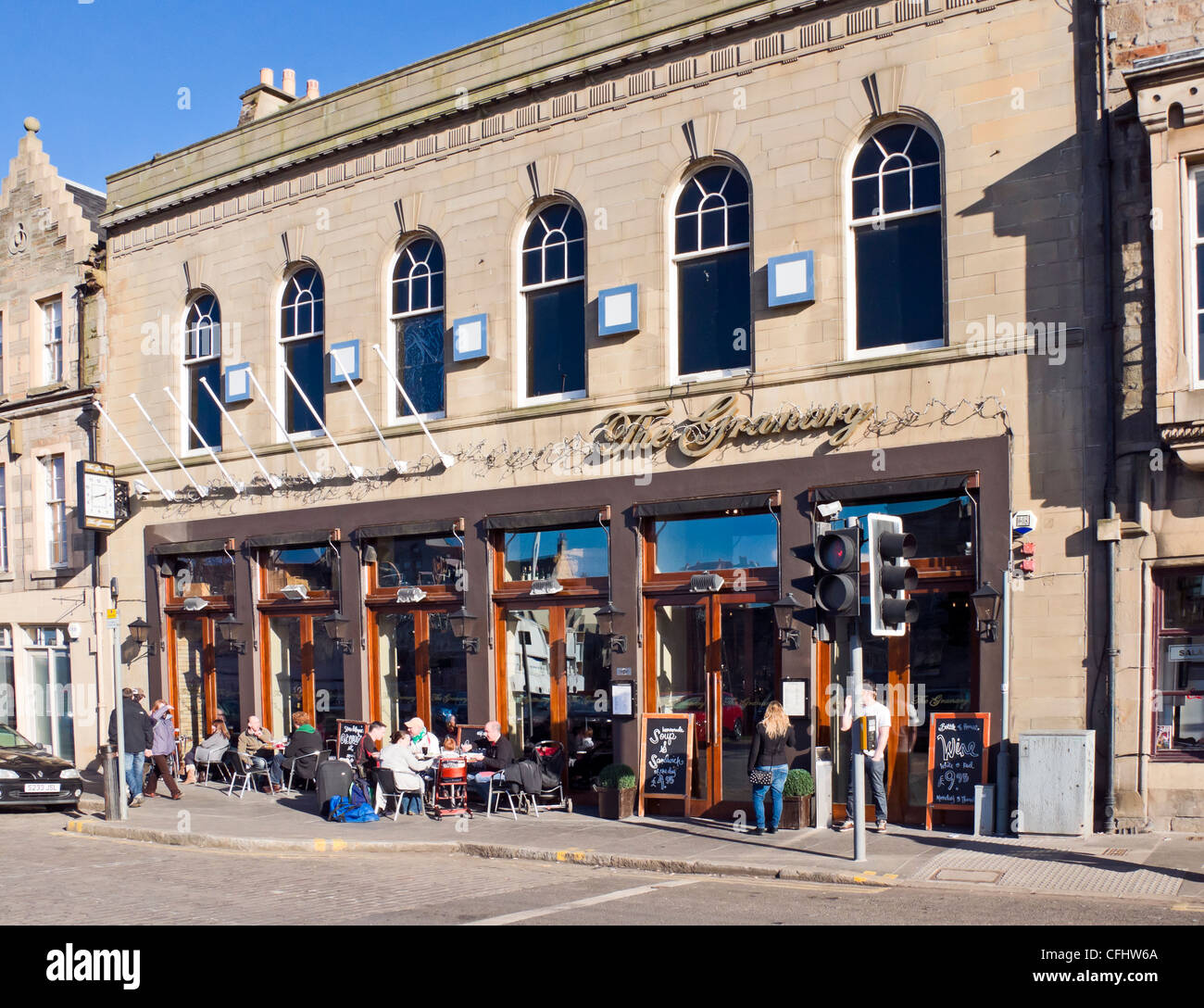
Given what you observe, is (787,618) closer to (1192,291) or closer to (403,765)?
(403,765)

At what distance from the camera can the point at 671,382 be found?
1770cm

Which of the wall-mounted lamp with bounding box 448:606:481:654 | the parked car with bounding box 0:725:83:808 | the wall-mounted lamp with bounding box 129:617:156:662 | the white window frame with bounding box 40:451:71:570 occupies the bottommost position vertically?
the parked car with bounding box 0:725:83:808

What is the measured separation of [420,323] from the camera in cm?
2086

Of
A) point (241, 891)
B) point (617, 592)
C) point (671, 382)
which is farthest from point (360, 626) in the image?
point (241, 891)

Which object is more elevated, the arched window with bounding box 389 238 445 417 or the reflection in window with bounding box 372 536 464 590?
the arched window with bounding box 389 238 445 417

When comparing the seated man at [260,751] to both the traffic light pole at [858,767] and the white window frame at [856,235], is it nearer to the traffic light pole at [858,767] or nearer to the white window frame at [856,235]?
the traffic light pole at [858,767]

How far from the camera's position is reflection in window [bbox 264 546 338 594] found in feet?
71.2

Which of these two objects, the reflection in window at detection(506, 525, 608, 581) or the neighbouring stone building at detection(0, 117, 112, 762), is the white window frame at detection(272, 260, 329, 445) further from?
the neighbouring stone building at detection(0, 117, 112, 762)

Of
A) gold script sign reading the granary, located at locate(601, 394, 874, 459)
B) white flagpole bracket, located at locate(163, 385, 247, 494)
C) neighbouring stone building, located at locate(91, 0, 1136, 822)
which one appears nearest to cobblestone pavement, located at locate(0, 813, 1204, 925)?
neighbouring stone building, located at locate(91, 0, 1136, 822)

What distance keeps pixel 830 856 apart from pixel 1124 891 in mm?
3176

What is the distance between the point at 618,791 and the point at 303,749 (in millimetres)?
5756

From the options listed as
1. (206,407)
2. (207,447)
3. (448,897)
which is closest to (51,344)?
(206,407)

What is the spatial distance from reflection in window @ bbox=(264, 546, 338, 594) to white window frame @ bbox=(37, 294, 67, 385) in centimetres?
772

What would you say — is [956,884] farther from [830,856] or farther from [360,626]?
[360,626]
